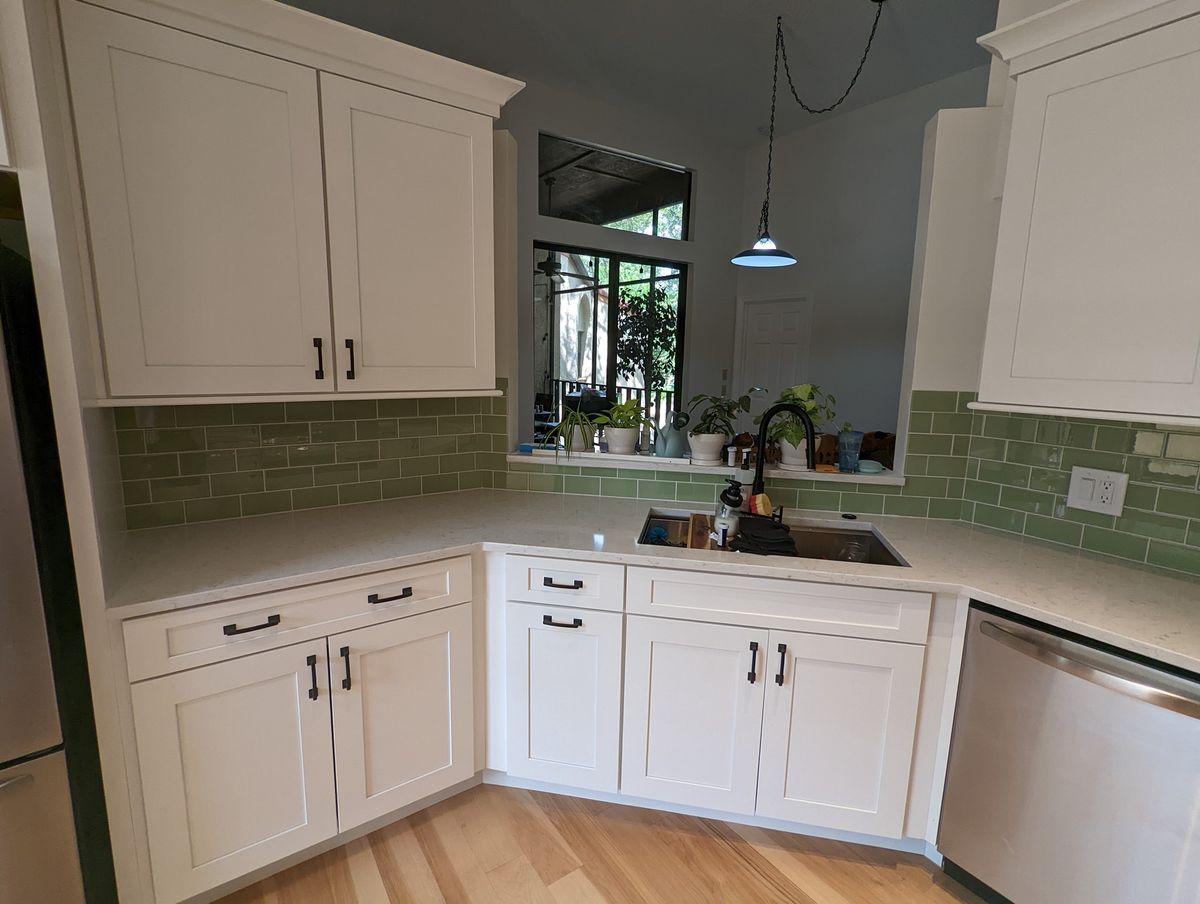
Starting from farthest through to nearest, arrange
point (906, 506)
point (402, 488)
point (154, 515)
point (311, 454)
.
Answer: point (402, 488), point (906, 506), point (311, 454), point (154, 515)

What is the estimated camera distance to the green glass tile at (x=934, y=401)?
6.28 feet

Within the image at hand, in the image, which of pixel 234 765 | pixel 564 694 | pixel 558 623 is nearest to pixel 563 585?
pixel 558 623

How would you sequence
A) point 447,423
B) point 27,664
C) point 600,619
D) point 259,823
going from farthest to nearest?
point 447,423, point 600,619, point 259,823, point 27,664

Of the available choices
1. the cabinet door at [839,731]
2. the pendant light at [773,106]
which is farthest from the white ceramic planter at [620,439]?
the pendant light at [773,106]

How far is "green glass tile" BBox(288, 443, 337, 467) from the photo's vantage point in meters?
1.86

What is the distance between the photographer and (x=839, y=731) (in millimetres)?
1534

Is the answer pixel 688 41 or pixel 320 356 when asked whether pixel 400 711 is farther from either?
pixel 688 41

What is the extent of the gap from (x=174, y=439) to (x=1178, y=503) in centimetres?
292

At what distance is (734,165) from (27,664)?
222 inches

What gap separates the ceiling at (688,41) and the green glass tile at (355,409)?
2.26 meters

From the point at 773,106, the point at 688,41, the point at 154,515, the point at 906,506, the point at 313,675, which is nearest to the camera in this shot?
the point at 313,675

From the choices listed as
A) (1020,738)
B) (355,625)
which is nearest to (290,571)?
(355,625)

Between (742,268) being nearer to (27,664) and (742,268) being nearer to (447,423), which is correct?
(447,423)

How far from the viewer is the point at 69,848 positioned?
115 centimetres
